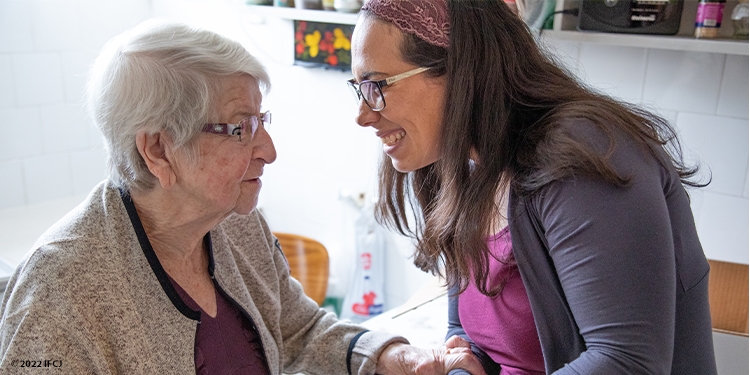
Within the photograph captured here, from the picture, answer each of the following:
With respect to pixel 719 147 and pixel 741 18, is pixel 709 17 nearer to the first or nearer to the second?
pixel 741 18

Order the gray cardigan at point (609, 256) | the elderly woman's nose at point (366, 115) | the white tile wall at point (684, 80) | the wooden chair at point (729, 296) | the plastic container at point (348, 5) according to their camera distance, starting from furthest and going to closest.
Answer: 1. the plastic container at point (348, 5)
2. the white tile wall at point (684, 80)
3. the wooden chair at point (729, 296)
4. the elderly woman's nose at point (366, 115)
5. the gray cardigan at point (609, 256)

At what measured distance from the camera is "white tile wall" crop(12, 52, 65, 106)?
2793 millimetres

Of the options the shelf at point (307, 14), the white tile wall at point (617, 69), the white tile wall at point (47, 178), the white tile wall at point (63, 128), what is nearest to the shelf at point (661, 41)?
the white tile wall at point (617, 69)

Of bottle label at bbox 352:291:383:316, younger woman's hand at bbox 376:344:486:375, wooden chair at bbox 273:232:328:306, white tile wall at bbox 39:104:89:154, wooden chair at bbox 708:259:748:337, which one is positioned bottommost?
bottle label at bbox 352:291:383:316

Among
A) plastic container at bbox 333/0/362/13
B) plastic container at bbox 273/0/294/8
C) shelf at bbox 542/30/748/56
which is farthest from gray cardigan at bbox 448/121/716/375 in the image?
plastic container at bbox 273/0/294/8

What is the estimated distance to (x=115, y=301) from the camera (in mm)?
1102

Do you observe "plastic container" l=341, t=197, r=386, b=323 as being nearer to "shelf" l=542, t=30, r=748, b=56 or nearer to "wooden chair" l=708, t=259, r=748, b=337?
"shelf" l=542, t=30, r=748, b=56

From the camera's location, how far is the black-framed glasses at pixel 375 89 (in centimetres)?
119

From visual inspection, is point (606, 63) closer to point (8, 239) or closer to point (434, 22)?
point (434, 22)

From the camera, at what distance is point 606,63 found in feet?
7.19

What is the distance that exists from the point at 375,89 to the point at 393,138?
0.11 metres

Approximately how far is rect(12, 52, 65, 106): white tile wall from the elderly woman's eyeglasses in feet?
6.55

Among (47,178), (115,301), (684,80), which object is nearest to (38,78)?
(47,178)

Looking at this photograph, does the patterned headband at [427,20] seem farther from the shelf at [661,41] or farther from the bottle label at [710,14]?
the bottle label at [710,14]
